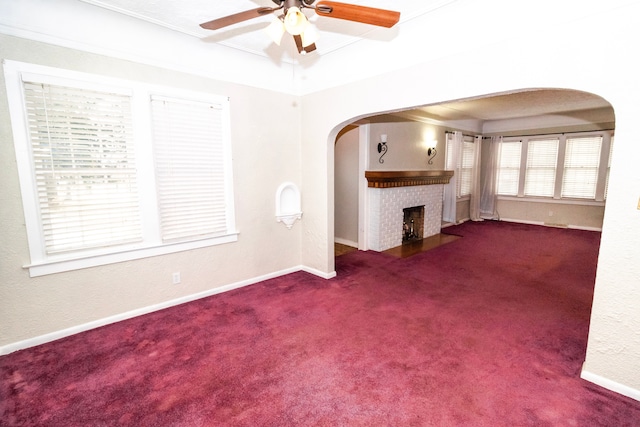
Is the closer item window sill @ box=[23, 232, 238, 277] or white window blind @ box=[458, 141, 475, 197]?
window sill @ box=[23, 232, 238, 277]

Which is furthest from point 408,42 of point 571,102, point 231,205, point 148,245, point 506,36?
point 571,102

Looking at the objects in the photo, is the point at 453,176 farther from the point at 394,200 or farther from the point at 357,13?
the point at 357,13

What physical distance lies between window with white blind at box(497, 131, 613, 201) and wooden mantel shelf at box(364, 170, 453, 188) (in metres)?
2.39

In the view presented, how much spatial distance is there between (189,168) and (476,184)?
716cm

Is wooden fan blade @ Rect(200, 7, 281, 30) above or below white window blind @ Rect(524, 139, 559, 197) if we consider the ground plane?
above

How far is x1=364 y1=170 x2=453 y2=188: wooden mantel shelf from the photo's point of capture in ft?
16.2

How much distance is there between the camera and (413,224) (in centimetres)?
614

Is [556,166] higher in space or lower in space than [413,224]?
higher

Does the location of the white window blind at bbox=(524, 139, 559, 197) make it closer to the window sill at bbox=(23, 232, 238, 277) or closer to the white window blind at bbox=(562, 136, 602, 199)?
the white window blind at bbox=(562, 136, 602, 199)

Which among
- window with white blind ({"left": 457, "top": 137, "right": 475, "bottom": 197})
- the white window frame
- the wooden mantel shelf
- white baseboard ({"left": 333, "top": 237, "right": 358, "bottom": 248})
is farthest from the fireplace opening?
the white window frame

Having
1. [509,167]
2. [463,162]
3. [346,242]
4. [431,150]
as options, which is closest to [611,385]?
[346,242]

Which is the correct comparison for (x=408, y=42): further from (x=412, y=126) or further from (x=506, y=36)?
(x=412, y=126)

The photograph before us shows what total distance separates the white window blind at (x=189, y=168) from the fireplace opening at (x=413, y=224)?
3.86 meters

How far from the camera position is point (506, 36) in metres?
2.11
